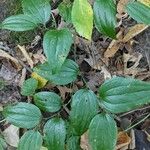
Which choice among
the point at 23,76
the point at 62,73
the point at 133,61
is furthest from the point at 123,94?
the point at 23,76

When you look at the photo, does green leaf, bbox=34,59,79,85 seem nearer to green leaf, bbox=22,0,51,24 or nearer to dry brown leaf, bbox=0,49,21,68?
green leaf, bbox=22,0,51,24

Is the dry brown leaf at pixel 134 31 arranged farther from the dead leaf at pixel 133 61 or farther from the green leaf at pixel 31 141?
the green leaf at pixel 31 141

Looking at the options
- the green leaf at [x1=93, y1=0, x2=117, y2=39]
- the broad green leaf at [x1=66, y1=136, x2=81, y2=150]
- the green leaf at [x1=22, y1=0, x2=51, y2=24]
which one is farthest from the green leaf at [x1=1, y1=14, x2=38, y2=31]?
the broad green leaf at [x1=66, y1=136, x2=81, y2=150]

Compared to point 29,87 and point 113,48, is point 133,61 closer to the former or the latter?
point 113,48

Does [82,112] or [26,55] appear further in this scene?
[26,55]

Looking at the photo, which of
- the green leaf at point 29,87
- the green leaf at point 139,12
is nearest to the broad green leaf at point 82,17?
the green leaf at point 139,12

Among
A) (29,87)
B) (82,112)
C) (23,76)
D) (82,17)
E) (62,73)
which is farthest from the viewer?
(23,76)
